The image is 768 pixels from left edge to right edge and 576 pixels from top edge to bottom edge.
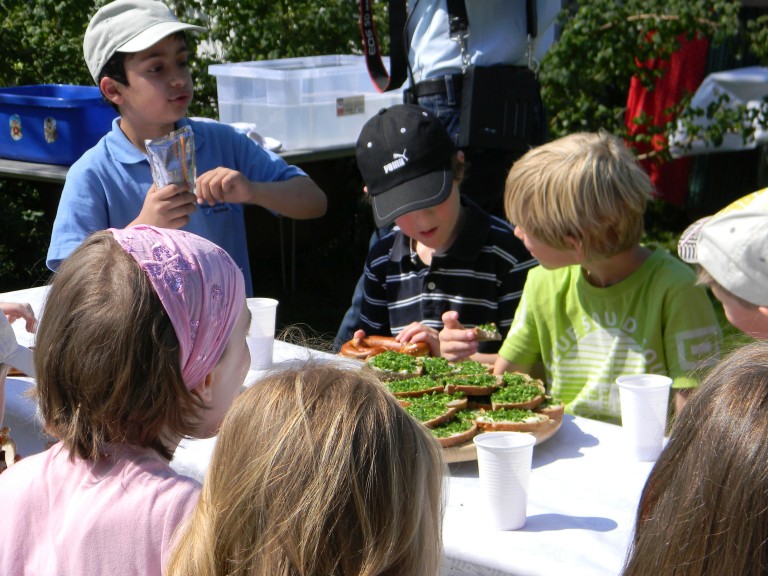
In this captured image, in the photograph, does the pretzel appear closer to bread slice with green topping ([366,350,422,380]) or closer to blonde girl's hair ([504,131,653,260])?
bread slice with green topping ([366,350,422,380])

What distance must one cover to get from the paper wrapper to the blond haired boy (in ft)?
3.09

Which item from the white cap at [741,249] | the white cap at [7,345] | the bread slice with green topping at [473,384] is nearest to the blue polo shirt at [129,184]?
the white cap at [7,345]

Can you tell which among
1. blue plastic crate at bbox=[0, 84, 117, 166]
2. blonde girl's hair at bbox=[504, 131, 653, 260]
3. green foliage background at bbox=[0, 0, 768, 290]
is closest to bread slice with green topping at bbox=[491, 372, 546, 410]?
blonde girl's hair at bbox=[504, 131, 653, 260]

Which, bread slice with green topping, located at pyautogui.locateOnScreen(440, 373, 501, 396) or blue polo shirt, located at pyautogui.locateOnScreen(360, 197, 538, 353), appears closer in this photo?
bread slice with green topping, located at pyautogui.locateOnScreen(440, 373, 501, 396)

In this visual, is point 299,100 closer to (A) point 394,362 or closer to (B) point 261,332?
(B) point 261,332

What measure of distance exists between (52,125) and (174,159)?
95.6 inches

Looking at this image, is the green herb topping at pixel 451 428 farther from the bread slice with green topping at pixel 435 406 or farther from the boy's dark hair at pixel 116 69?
the boy's dark hair at pixel 116 69

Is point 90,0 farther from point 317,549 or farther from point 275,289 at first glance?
point 317,549

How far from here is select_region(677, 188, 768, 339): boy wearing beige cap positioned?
6.90 ft

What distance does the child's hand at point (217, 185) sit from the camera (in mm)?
3029

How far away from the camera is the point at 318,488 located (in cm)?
114

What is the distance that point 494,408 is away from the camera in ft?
7.42

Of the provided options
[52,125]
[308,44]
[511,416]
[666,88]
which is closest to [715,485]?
[511,416]

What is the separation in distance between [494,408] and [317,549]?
1182 mm
